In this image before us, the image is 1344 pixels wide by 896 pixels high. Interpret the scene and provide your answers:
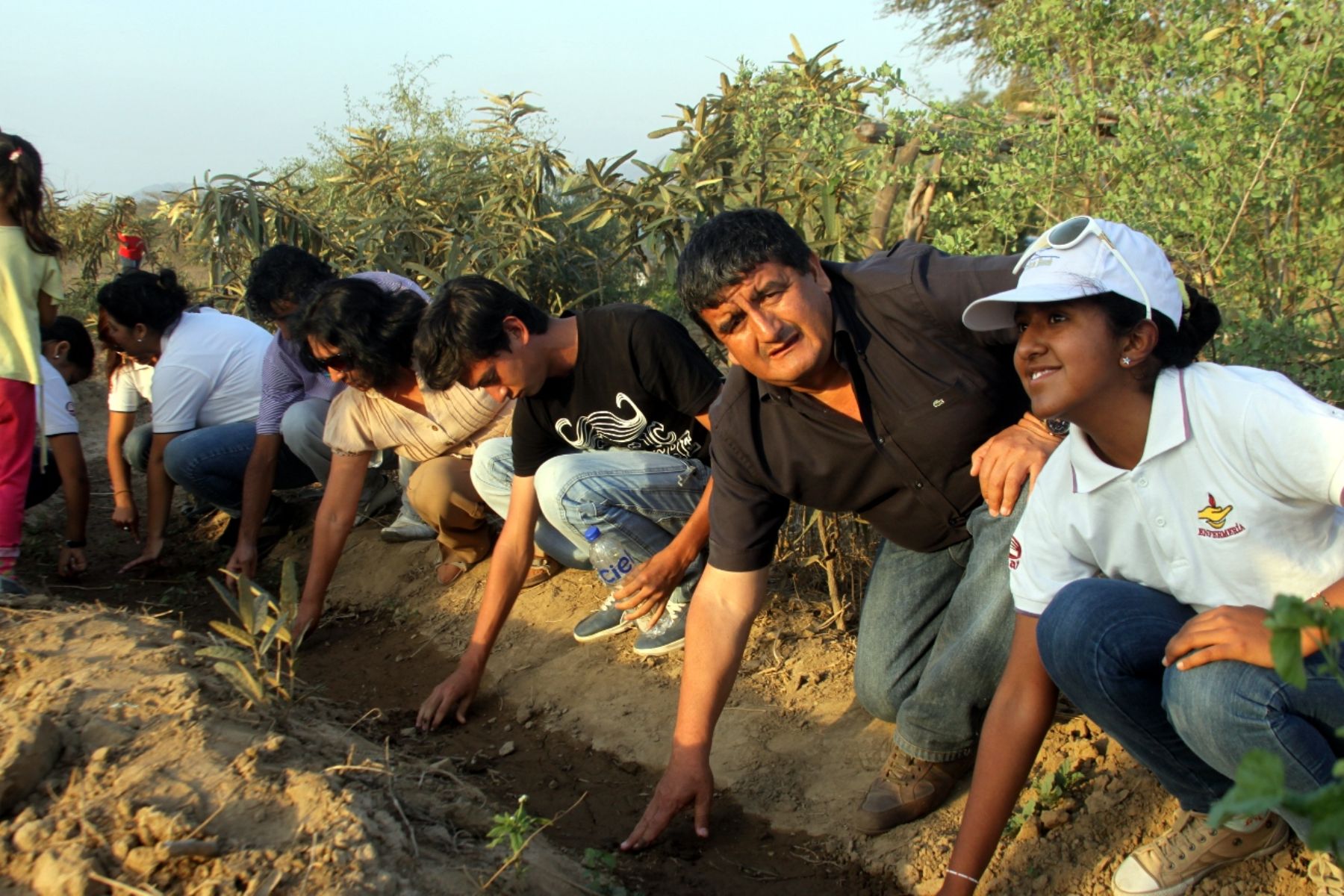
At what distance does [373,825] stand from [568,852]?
667 millimetres

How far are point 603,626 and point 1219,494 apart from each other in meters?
2.36

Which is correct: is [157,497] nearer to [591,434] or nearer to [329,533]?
[329,533]

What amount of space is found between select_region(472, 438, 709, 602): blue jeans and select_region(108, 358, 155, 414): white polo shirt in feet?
9.30

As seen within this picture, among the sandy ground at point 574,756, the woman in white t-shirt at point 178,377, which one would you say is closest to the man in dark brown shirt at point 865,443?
the sandy ground at point 574,756

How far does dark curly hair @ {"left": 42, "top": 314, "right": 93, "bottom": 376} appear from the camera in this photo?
5.41 metres

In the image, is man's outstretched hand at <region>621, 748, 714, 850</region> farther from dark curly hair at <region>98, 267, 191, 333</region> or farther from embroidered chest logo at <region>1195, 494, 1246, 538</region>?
dark curly hair at <region>98, 267, 191, 333</region>

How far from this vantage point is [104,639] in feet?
9.57

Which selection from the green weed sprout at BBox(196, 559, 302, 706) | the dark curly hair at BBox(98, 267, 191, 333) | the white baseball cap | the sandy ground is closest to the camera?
the white baseball cap

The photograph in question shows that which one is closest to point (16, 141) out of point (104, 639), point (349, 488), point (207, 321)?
point (207, 321)

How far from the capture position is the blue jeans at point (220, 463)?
16.4 feet

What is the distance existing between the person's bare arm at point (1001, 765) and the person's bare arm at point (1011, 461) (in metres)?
0.47

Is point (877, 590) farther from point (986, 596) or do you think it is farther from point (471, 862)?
point (471, 862)

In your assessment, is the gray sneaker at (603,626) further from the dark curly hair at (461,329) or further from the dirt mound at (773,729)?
the dark curly hair at (461,329)

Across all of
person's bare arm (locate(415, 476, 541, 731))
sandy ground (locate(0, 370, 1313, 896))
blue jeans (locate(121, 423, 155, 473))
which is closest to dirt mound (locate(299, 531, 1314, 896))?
sandy ground (locate(0, 370, 1313, 896))
